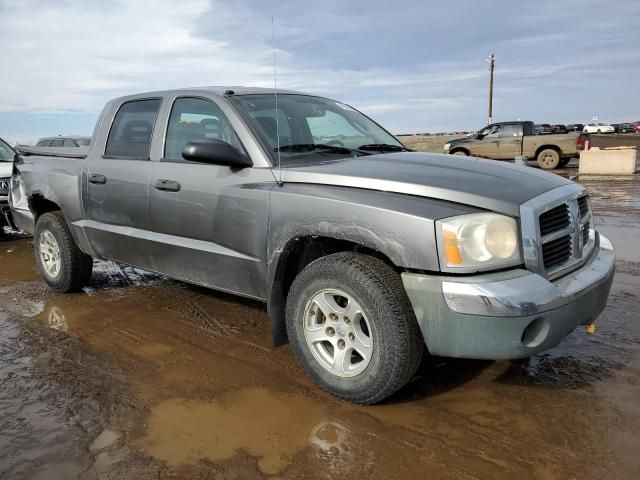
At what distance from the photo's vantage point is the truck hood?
2754 millimetres

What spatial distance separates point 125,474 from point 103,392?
0.90 meters

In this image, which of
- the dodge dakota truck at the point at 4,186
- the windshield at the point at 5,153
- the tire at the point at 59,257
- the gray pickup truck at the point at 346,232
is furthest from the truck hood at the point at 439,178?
the windshield at the point at 5,153

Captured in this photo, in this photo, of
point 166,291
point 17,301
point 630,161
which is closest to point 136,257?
point 166,291

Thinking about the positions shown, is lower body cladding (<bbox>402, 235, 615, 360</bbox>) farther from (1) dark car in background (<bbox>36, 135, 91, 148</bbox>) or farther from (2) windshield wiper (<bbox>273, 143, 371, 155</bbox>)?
(1) dark car in background (<bbox>36, 135, 91, 148</bbox>)

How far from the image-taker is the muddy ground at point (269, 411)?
247cm

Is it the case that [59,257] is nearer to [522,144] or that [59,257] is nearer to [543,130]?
[522,144]

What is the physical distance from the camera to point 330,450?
102 inches

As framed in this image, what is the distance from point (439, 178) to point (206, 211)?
1555mm

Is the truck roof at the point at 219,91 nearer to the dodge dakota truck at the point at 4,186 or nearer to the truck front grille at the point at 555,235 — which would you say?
the truck front grille at the point at 555,235

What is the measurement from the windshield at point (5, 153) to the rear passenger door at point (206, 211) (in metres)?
6.97

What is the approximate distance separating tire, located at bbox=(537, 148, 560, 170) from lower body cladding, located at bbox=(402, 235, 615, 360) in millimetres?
16601

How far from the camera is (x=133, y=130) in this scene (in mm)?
4445

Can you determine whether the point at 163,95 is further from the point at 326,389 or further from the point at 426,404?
the point at 426,404

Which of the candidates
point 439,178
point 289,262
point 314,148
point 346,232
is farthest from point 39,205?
point 439,178
